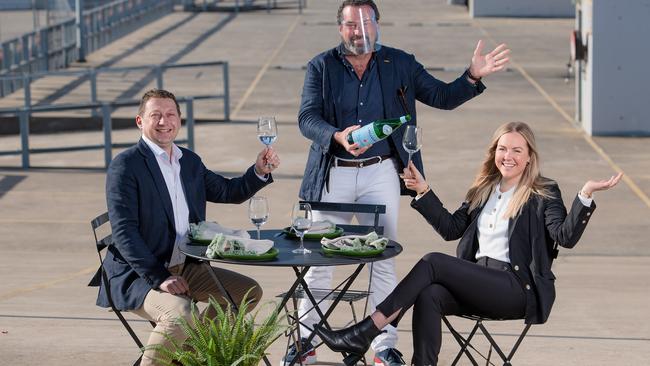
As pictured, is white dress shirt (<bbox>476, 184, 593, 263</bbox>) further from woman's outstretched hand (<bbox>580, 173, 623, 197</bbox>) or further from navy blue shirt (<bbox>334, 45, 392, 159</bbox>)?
navy blue shirt (<bbox>334, 45, 392, 159</bbox>)

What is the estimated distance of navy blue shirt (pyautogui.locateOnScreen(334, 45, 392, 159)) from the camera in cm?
750

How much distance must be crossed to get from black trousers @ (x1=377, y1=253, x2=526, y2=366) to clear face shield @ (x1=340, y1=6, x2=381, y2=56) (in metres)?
1.32

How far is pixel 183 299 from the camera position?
6707 mm

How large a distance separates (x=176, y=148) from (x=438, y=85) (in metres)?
1.60

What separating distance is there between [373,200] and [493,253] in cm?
88

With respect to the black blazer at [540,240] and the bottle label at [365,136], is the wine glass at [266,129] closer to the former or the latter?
the bottle label at [365,136]

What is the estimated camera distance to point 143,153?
6980 millimetres

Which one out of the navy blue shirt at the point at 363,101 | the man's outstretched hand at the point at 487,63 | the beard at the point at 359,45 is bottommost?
the navy blue shirt at the point at 363,101

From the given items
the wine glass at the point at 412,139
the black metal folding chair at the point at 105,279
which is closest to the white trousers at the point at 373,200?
the wine glass at the point at 412,139

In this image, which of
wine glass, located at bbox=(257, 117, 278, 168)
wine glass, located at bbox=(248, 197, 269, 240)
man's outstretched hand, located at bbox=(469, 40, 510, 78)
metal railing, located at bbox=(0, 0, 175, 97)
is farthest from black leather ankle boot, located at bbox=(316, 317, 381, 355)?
metal railing, located at bbox=(0, 0, 175, 97)

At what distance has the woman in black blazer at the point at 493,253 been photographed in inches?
261

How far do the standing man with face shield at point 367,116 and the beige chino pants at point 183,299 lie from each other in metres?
0.59

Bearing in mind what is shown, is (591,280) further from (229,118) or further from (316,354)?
(229,118)

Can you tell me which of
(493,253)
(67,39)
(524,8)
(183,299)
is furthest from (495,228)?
(524,8)
